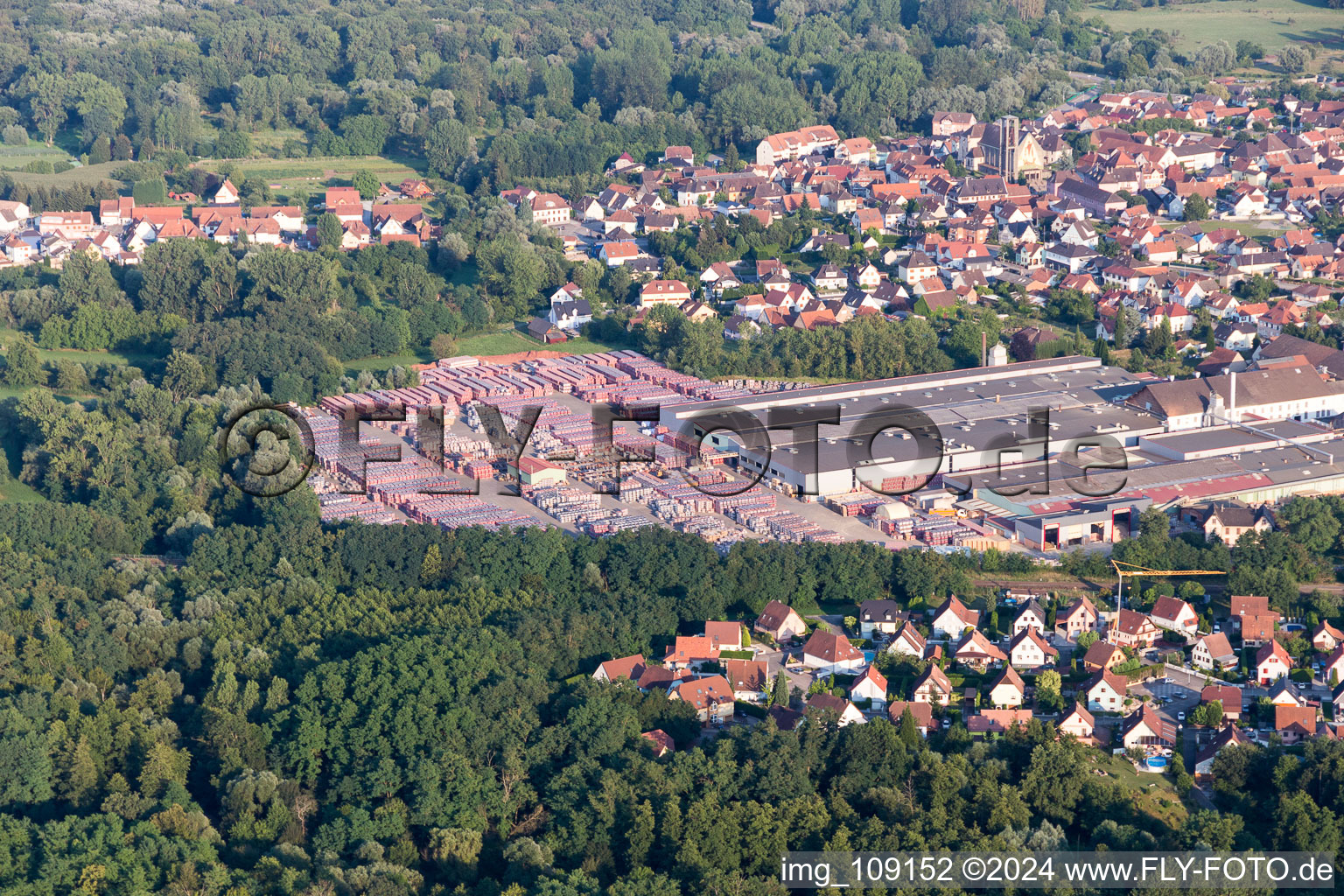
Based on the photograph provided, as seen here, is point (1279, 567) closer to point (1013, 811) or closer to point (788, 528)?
point (788, 528)

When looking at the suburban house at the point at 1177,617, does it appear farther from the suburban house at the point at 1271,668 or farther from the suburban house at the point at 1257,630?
the suburban house at the point at 1271,668

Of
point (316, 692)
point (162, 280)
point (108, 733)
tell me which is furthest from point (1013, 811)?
point (162, 280)

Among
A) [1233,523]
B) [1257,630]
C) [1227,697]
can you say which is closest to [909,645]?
[1227,697]

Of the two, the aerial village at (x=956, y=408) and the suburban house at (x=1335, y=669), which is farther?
the aerial village at (x=956, y=408)

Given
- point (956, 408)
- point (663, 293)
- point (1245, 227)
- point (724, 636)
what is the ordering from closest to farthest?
point (724, 636), point (956, 408), point (663, 293), point (1245, 227)

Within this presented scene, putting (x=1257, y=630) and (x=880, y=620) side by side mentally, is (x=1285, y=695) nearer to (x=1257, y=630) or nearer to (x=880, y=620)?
(x=1257, y=630)

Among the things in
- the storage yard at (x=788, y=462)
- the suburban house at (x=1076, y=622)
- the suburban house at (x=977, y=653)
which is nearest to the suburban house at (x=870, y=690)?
the suburban house at (x=977, y=653)
